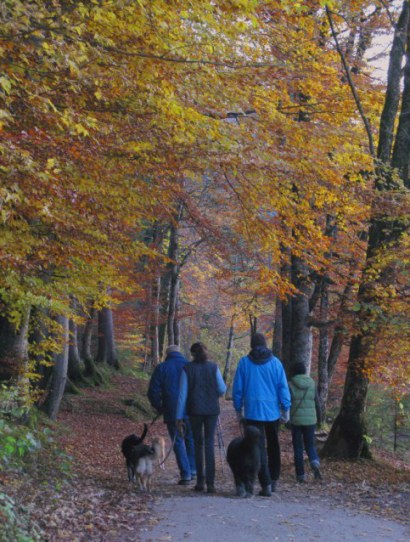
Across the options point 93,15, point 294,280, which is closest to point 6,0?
point 93,15

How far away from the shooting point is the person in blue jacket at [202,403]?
794 centimetres

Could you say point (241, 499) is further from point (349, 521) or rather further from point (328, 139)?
point (328, 139)

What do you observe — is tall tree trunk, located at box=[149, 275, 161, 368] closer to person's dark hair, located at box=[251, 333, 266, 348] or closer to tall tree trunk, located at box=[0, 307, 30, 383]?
tall tree trunk, located at box=[0, 307, 30, 383]

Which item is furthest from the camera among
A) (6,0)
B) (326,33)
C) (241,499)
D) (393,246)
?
(326,33)

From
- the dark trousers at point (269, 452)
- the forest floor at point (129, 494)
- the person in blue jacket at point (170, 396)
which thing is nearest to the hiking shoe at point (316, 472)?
the forest floor at point (129, 494)

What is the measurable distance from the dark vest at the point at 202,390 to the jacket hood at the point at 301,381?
1800 mm

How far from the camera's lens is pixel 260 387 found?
796 centimetres

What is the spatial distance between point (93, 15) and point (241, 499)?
5922 millimetres

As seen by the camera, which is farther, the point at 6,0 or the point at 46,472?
the point at 46,472

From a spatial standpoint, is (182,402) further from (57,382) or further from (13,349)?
(57,382)

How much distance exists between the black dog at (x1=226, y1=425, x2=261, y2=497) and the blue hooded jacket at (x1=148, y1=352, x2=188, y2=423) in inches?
65.4

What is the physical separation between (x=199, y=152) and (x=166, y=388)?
358cm

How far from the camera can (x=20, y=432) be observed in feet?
22.7

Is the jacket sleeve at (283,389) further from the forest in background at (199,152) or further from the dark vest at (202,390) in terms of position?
the forest in background at (199,152)
